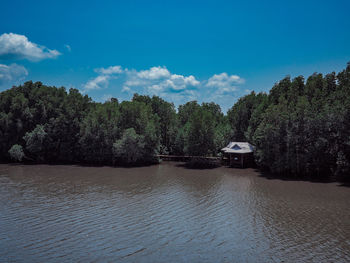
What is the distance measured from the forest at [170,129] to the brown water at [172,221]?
4.67 meters

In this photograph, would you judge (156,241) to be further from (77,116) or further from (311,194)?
(77,116)

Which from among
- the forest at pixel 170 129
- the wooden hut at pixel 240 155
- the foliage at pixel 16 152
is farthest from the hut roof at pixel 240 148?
the foliage at pixel 16 152

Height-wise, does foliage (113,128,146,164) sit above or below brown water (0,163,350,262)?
above

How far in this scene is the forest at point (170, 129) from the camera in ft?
105

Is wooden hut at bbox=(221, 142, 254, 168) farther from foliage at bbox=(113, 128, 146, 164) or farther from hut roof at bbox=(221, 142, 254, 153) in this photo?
foliage at bbox=(113, 128, 146, 164)

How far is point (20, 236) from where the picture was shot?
15.2 m

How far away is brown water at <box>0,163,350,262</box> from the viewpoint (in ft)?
44.2

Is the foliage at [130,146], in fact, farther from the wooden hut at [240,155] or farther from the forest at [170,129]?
the wooden hut at [240,155]

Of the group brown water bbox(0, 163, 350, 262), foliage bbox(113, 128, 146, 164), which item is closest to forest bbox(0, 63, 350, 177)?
foliage bbox(113, 128, 146, 164)

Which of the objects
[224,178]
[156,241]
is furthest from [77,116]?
[156,241]

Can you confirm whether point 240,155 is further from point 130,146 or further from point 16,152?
point 16,152

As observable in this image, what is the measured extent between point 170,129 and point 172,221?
36.2m

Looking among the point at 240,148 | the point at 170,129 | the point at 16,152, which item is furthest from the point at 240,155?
the point at 16,152

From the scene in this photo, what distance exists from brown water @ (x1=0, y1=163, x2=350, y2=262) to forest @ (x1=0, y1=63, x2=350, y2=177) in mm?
4674
